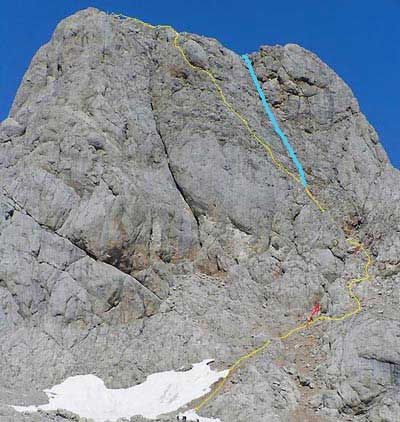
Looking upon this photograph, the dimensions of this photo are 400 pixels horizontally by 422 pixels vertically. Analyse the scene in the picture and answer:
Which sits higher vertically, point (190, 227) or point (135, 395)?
point (190, 227)

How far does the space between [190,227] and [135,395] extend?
10550mm

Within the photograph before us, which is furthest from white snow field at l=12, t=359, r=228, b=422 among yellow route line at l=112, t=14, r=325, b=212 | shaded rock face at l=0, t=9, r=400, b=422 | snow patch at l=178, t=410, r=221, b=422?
yellow route line at l=112, t=14, r=325, b=212

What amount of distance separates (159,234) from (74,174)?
18.0 feet

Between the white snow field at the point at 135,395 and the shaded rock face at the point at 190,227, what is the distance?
61cm

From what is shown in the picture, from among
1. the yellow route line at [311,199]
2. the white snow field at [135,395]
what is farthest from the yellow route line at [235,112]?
the white snow field at [135,395]

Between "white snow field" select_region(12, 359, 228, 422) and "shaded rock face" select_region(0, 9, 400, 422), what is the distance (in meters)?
0.61

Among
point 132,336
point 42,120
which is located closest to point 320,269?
point 132,336

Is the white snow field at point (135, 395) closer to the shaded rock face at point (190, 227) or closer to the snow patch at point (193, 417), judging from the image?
the snow patch at point (193, 417)

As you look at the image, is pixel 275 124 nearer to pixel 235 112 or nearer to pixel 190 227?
pixel 235 112

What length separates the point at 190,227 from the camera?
3766 cm

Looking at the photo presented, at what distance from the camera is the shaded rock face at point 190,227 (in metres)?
30.7

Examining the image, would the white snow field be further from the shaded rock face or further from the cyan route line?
the cyan route line

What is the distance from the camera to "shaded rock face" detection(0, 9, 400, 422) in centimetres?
3073

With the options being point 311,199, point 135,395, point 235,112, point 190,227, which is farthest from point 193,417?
point 235,112
